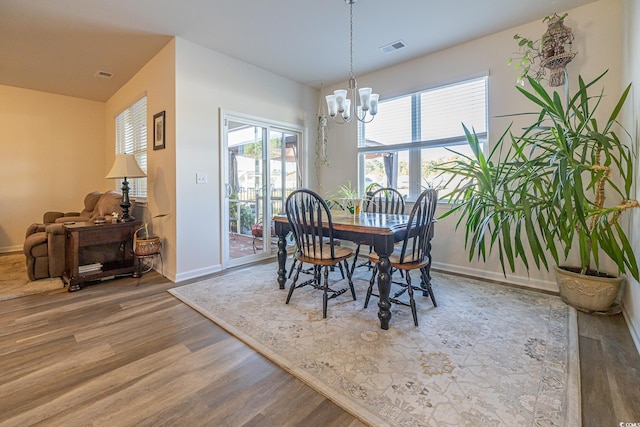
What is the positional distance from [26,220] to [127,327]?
4440mm

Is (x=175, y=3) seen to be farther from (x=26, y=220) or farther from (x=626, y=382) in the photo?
(x=26, y=220)

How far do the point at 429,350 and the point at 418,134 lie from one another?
9.10 feet

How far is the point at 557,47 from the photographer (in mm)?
2662

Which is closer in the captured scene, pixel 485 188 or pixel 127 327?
pixel 127 327

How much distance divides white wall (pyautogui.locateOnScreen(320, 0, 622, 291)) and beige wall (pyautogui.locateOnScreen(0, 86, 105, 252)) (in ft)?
15.9

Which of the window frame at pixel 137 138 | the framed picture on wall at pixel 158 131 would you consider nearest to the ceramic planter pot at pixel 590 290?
the framed picture on wall at pixel 158 131

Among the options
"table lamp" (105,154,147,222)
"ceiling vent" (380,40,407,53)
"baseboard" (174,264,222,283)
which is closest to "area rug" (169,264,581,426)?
"baseboard" (174,264,222,283)

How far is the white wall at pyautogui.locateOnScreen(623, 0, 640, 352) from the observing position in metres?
1.97

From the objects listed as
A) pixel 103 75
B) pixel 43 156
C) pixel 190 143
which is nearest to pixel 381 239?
pixel 190 143

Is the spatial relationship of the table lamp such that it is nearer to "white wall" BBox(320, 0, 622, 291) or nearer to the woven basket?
the woven basket

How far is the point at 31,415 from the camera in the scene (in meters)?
1.33

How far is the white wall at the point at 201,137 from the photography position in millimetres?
3254

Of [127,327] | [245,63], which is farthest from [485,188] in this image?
[245,63]

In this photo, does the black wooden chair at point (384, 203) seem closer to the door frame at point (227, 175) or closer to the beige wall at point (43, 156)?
the door frame at point (227, 175)
